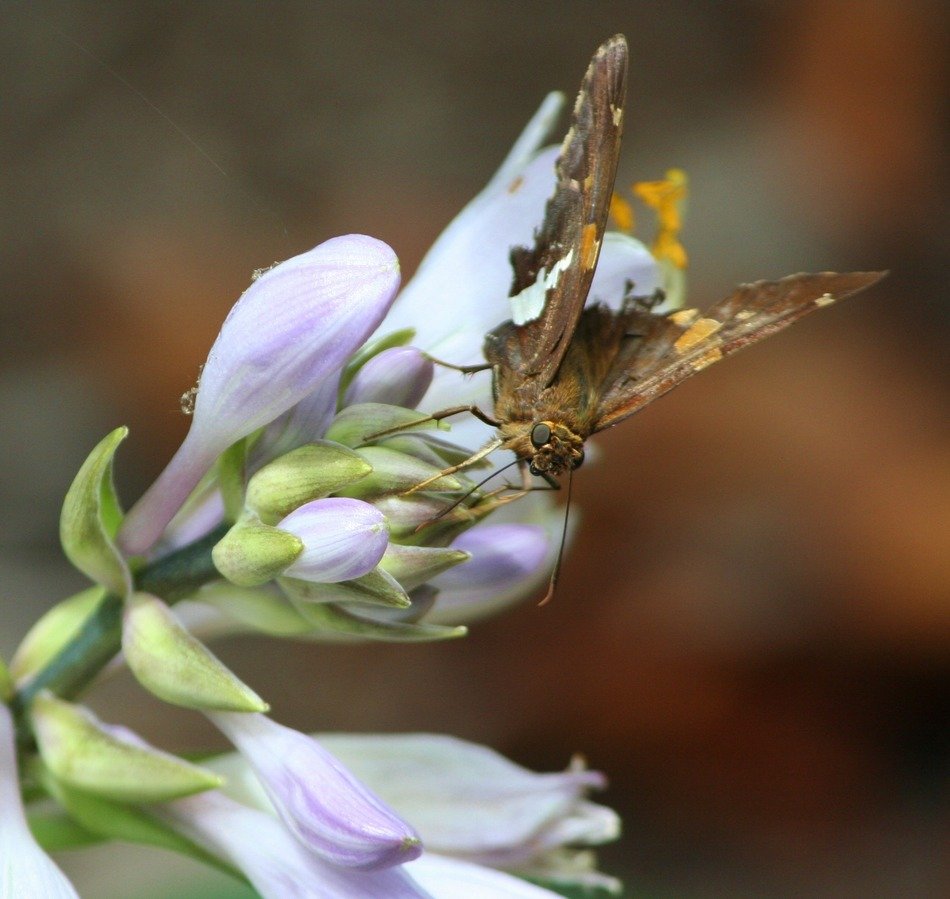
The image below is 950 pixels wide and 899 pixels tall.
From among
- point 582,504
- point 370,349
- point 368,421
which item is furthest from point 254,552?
point 582,504

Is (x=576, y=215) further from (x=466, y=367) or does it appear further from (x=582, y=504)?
(x=582, y=504)

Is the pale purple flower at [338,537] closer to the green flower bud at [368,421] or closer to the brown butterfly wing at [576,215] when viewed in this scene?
the green flower bud at [368,421]

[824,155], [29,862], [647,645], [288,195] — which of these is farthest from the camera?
[824,155]

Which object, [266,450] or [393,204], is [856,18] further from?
[266,450]

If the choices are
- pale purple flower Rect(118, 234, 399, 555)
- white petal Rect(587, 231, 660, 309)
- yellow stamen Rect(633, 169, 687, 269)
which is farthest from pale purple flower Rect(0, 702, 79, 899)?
yellow stamen Rect(633, 169, 687, 269)

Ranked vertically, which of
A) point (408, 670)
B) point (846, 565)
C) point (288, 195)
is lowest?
point (408, 670)

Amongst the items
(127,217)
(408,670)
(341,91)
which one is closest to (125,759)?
(408,670)

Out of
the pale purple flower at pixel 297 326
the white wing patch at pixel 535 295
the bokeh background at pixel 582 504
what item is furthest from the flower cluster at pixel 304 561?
the bokeh background at pixel 582 504
